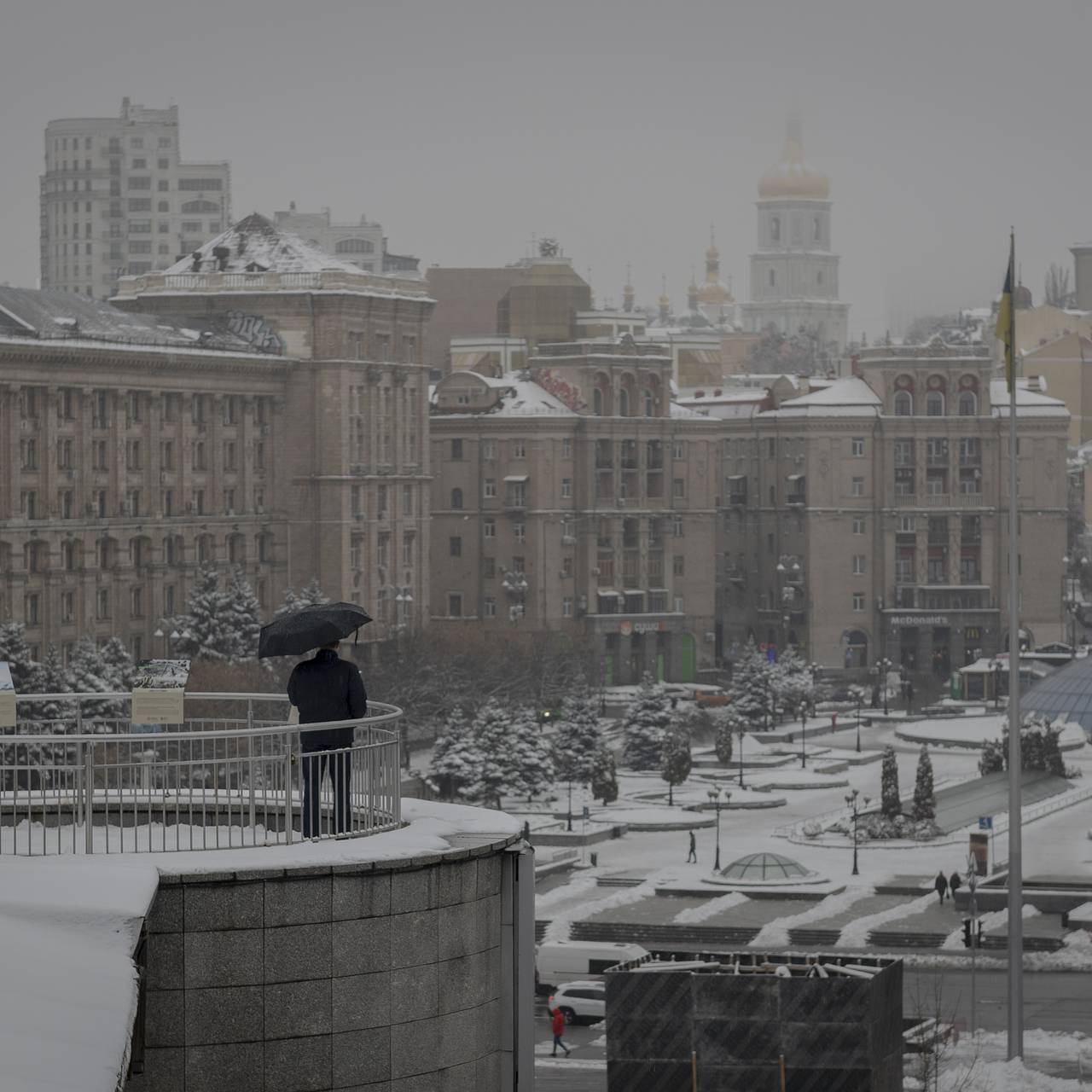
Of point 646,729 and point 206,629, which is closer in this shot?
point 646,729

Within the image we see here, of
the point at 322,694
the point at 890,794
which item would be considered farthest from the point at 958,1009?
the point at 322,694

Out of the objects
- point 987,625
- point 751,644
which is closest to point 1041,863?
point 751,644

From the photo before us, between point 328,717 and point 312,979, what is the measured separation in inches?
102

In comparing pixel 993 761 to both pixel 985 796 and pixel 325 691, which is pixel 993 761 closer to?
pixel 985 796

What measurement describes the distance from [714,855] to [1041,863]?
9.14 metres

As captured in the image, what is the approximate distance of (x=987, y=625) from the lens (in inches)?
6432

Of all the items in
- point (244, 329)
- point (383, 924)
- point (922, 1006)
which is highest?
point (244, 329)

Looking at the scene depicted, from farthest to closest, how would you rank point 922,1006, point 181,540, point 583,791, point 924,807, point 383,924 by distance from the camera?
point 181,540 < point 583,791 < point 924,807 < point 922,1006 < point 383,924

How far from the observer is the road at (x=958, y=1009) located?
5734 centimetres

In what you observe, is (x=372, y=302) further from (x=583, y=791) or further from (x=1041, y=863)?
(x=1041, y=863)

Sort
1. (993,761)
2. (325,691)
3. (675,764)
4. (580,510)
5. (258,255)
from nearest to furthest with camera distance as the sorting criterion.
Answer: (325,691), (675,764), (993,761), (258,255), (580,510)

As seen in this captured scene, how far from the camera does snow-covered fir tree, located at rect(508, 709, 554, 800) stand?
102 metres

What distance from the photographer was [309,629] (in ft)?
65.6

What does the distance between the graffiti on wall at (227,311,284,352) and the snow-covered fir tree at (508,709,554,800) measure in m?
41.3
